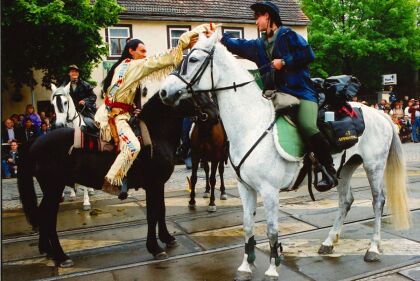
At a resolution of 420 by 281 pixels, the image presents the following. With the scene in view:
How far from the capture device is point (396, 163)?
5.61 metres

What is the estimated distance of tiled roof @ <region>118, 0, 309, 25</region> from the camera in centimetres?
2184

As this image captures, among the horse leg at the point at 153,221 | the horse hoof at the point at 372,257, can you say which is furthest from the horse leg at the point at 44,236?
the horse hoof at the point at 372,257

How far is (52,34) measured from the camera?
14.2 meters

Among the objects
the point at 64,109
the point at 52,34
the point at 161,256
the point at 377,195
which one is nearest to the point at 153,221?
the point at 161,256

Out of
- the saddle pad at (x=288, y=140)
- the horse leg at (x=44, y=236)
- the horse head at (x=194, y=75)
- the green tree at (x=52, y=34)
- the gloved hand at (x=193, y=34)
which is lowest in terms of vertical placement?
the horse leg at (x=44, y=236)

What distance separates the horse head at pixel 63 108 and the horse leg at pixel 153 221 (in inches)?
143

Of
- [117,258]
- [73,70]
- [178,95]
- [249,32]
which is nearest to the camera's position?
[178,95]

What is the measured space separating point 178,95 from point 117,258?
2624 millimetres

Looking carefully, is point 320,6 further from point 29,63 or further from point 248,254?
point 248,254

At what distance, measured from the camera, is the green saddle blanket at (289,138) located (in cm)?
442

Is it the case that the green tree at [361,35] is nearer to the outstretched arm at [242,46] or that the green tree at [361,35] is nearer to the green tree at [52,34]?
the green tree at [52,34]

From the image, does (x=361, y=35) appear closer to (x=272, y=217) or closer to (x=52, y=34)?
(x=52, y=34)

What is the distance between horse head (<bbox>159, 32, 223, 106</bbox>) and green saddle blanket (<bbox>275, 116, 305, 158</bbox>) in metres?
0.89

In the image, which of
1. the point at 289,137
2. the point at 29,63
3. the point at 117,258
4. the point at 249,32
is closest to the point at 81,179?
the point at 117,258
